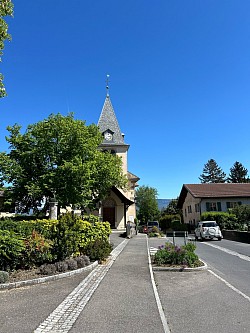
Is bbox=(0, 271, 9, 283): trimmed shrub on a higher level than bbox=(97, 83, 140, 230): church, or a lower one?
lower

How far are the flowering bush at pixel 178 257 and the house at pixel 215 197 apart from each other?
35180mm

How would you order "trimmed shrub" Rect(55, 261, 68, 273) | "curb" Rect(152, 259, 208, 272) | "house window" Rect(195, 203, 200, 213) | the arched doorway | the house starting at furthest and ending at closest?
"house window" Rect(195, 203, 200, 213)
the house
the arched doorway
"curb" Rect(152, 259, 208, 272)
"trimmed shrub" Rect(55, 261, 68, 273)

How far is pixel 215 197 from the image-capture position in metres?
46.9

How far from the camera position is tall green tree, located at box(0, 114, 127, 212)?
2658 centimetres

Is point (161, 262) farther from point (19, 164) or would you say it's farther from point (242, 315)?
point (19, 164)

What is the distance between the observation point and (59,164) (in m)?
28.3

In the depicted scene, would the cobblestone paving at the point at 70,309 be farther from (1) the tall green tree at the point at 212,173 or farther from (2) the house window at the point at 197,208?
(1) the tall green tree at the point at 212,173

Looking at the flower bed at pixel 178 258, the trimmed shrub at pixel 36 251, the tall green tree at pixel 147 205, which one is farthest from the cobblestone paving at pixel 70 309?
the tall green tree at pixel 147 205

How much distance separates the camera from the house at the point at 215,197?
1853 inches

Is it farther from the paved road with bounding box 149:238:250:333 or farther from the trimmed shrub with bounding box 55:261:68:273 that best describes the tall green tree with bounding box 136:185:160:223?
the trimmed shrub with bounding box 55:261:68:273

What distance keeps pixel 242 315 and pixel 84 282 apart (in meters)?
4.76

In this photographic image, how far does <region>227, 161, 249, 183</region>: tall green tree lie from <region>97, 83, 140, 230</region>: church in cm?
5199

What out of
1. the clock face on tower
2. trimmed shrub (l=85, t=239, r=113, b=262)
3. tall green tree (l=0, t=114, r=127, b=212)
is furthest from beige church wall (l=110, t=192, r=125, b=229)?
trimmed shrub (l=85, t=239, r=113, b=262)

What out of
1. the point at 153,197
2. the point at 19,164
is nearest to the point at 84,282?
the point at 19,164
